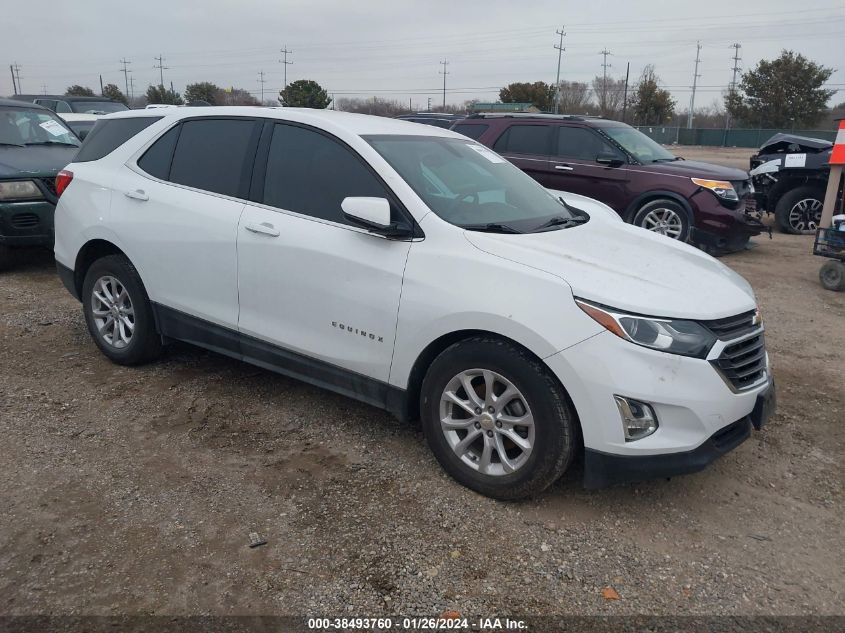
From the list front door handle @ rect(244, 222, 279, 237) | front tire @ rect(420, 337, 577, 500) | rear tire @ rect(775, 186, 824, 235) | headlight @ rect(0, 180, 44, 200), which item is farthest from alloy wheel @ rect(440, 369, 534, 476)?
rear tire @ rect(775, 186, 824, 235)

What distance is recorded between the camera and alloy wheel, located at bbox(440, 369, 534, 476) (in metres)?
3.11


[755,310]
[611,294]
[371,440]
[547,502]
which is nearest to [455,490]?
[547,502]

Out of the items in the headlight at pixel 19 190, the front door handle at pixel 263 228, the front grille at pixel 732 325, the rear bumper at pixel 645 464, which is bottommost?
the rear bumper at pixel 645 464

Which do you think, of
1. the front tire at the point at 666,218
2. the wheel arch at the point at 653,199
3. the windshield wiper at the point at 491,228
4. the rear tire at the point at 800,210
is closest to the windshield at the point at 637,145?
the wheel arch at the point at 653,199

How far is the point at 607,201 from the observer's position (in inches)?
359

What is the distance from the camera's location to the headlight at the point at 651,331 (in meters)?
2.87

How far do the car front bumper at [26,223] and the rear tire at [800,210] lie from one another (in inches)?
429

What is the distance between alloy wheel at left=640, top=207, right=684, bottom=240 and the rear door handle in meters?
6.52

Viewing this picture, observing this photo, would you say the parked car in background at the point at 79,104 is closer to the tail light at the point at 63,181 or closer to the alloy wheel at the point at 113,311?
the tail light at the point at 63,181

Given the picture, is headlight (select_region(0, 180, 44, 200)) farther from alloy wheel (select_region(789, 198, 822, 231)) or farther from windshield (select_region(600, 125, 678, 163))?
alloy wheel (select_region(789, 198, 822, 231))

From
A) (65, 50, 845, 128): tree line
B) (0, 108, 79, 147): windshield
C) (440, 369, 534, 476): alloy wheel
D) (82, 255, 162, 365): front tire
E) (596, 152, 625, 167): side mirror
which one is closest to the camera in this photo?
(440, 369, 534, 476): alloy wheel

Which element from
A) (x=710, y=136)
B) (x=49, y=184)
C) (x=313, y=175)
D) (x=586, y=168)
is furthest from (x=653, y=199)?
(x=710, y=136)

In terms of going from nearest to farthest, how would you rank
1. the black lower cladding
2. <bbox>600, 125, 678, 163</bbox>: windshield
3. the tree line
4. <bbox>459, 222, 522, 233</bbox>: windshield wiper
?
<bbox>459, 222, 522, 233</bbox>: windshield wiper, the black lower cladding, <bbox>600, 125, 678, 163</bbox>: windshield, the tree line

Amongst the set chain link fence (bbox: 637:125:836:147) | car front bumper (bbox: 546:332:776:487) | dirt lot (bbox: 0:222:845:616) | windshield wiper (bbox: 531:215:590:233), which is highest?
chain link fence (bbox: 637:125:836:147)
